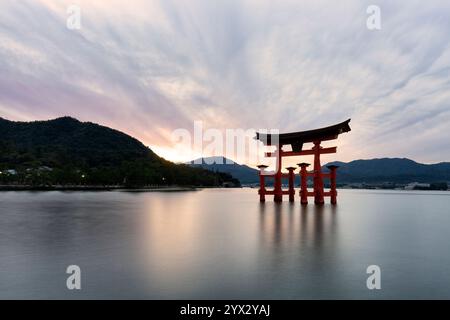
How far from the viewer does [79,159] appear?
130750 mm

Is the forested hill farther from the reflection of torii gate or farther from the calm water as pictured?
the calm water

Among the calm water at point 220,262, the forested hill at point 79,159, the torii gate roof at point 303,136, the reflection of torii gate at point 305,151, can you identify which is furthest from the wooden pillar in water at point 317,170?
the forested hill at point 79,159

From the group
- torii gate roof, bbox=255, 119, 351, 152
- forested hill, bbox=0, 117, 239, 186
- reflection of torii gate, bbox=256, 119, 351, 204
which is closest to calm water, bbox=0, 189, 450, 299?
torii gate roof, bbox=255, 119, 351, 152

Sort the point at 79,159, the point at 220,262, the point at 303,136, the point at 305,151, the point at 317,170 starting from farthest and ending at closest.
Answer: the point at 79,159
the point at 305,151
the point at 303,136
the point at 317,170
the point at 220,262

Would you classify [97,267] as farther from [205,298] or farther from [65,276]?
[205,298]


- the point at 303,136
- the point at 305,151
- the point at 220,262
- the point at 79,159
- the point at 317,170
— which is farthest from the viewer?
the point at 79,159

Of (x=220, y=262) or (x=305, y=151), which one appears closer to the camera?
(x=220, y=262)

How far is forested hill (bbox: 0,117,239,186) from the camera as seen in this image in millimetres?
87062

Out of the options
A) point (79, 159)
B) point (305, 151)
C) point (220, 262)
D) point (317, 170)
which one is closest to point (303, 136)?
point (305, 151)

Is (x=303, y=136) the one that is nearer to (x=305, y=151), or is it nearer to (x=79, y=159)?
(x=305, y=151)

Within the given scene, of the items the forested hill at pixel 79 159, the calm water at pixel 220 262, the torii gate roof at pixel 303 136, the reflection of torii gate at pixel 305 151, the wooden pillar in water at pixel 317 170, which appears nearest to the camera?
the calm water at pixel 220 262

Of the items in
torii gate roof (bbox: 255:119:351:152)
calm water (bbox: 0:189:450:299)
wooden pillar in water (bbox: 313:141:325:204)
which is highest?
torii gate roof (bbox: 255:119:351:152)

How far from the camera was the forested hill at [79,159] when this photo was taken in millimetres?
87062

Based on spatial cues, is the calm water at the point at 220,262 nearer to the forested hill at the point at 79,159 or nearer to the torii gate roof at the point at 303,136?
the torii gate roof at the point at 303,136
